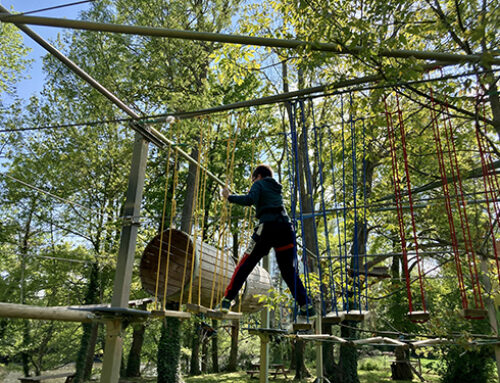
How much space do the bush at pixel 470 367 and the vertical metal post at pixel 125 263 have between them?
10788mm

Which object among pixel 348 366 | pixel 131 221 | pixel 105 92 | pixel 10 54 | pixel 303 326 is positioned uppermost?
pixel 10 54

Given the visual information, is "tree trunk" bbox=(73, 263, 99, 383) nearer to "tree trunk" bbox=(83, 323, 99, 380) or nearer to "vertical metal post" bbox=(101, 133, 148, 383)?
"tree trunk" bbox=(83, 323, 99, 380)

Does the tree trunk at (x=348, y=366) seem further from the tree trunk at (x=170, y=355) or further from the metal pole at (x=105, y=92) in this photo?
the metal pole at (x=105, y=92)

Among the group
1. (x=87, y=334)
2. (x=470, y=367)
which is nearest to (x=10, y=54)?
(x=87, y=334)

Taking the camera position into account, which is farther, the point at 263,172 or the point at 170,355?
the point at 170,355

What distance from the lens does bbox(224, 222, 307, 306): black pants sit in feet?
12.8

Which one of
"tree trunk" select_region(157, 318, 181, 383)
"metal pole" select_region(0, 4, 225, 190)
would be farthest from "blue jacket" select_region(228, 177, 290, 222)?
"tree trunk" select_region(157, 318, 181, 383)

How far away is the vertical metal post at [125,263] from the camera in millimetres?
3523

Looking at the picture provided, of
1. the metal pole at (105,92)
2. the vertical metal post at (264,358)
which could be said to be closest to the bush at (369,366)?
the vertical metal post at (264,358)

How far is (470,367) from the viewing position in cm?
1169

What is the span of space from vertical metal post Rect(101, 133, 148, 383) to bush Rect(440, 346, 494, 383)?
10.8 metres

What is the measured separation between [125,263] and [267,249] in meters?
1.42

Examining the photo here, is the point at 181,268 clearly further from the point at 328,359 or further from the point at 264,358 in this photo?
the point at 328,359

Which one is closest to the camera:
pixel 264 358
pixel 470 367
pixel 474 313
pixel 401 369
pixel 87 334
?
pixel 474 313
